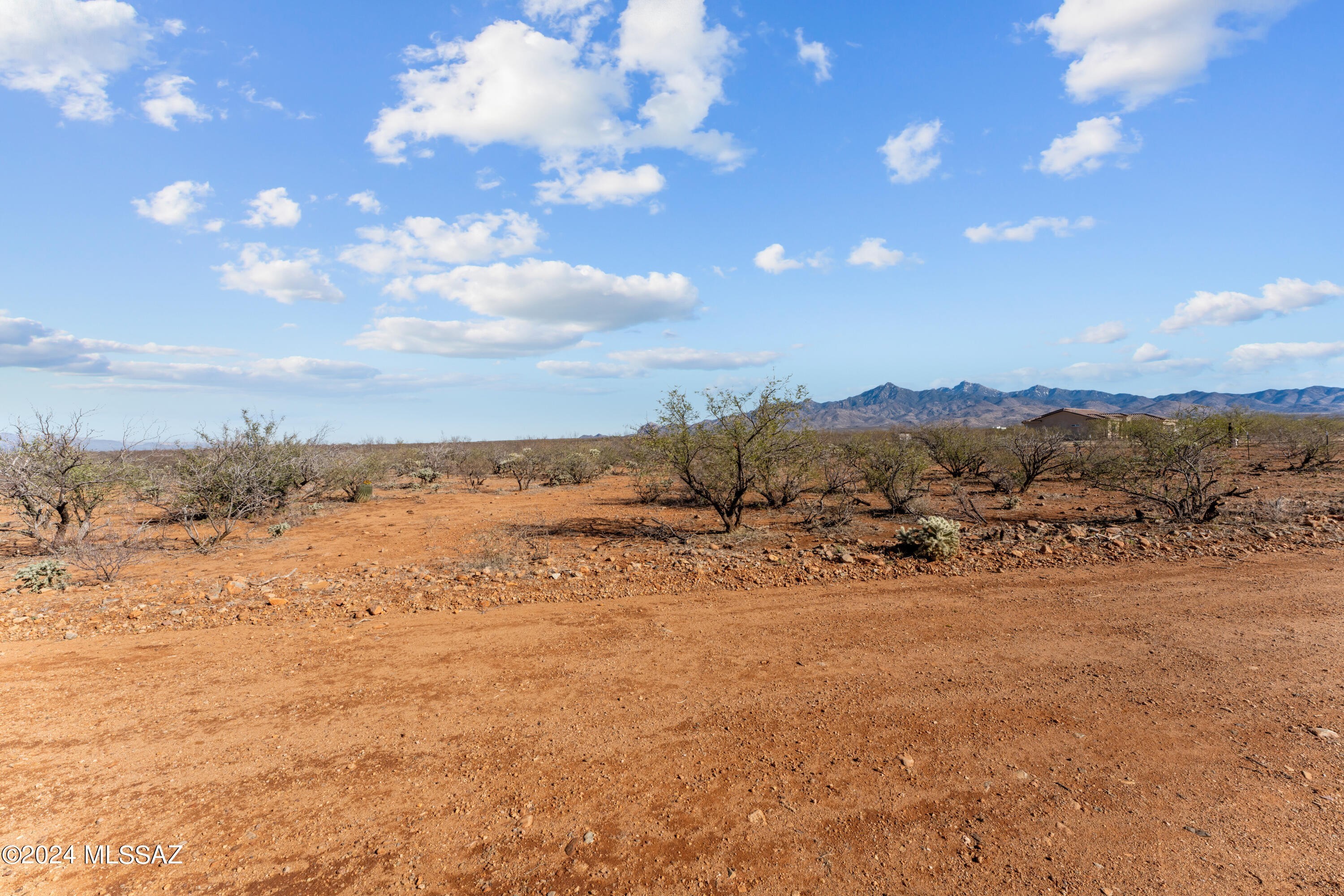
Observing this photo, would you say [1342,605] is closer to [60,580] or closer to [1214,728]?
[1214,728]

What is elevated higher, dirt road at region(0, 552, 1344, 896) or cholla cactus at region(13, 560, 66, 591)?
cholla cactus at region(13, 560, 66, 591)

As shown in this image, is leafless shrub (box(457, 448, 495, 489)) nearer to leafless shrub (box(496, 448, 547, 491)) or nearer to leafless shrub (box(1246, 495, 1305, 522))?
leafless shrub (box(496, 448, 547, 491))

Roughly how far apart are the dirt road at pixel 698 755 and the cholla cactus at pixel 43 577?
341 cm

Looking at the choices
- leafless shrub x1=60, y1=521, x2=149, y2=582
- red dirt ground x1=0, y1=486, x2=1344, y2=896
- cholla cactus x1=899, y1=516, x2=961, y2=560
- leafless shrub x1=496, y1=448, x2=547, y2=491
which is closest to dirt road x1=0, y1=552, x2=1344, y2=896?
red dirt ground x1=0, y1=486, x2=1344, y2=896

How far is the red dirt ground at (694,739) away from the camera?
3.19 m

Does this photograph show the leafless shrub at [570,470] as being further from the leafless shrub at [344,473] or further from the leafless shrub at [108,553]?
the leafless shrub at [108,553]

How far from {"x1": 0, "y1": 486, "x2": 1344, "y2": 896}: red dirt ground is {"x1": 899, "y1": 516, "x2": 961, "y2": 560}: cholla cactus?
126 cm

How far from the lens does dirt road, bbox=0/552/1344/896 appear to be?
317 centimetres

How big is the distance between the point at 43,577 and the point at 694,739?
10.7 meters

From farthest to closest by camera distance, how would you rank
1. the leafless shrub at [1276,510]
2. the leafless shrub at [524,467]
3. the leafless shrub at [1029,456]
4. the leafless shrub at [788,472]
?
the leafless shrub at [524,467] < the leafless shrub at [1029,456] < the leafless shrub at [788,472] < the leafless shrub at [1276,510]

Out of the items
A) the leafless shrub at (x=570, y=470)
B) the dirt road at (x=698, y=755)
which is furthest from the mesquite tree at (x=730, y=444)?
the leafless shrub at (x=570, y=470)

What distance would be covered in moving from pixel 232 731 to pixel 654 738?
3.46 m

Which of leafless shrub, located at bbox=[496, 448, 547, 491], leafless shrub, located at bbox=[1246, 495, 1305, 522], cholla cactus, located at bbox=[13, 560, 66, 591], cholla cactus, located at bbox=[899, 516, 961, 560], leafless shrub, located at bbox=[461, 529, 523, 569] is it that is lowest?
leafless shrub, located at bbox=[1246, 495, 1305, 522]

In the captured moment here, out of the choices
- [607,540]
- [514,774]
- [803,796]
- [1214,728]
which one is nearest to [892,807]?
[803,796]
